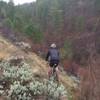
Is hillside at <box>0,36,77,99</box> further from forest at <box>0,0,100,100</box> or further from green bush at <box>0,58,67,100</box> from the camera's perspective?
forest at <box>0,0,100,100</box>

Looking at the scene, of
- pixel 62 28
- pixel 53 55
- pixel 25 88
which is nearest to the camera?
pixel 25 88

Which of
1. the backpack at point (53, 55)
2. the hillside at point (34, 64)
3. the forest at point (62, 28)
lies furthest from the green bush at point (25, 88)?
the forest at point (62, 28)

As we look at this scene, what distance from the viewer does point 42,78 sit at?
15.3 meters

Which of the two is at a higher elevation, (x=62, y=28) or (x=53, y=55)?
(x=53, y=55)

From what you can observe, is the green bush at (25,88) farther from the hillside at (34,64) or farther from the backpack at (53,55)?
the hillside at (34,64)

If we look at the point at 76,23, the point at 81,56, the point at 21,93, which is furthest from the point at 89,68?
the point at 76,23

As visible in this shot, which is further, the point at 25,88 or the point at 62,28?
the point at 62,28

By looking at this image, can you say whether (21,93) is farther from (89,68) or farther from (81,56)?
(81,56)

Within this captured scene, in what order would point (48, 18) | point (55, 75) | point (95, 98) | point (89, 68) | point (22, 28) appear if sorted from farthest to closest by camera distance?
point (48, 18)
point (22, 28)
point (55, 75)
point (89, 68)
point (95, 98)

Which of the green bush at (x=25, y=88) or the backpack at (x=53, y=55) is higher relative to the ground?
the backpack at (x=53, y=55)

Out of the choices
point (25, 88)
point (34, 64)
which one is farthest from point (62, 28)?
point (25, 88)

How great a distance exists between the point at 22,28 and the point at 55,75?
4124cm

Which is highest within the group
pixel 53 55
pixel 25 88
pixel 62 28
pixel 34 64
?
pixel 53 55

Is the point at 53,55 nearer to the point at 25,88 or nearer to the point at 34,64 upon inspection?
the point at 25,88
